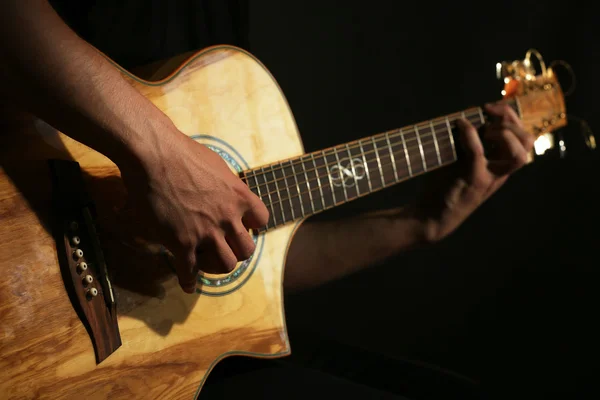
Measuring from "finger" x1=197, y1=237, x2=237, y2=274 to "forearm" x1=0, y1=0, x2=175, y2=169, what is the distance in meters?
0.17

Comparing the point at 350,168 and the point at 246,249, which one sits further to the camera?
the point at 350,168

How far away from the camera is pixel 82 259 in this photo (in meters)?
0.66

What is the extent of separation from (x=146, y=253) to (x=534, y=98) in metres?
1.04

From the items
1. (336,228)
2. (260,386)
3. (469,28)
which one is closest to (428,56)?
(469,28)

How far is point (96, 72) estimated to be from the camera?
629 mm

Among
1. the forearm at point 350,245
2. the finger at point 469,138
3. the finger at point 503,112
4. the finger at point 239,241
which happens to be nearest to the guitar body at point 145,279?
the finger at point 239,241

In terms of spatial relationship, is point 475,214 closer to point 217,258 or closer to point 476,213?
point 476,213

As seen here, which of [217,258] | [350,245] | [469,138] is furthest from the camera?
[350,245]

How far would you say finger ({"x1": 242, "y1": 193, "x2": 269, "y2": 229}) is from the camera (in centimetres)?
76

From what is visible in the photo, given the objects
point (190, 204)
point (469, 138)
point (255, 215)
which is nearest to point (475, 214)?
point (469, 138)

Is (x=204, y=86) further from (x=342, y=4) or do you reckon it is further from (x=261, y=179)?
(x=342, y=4)

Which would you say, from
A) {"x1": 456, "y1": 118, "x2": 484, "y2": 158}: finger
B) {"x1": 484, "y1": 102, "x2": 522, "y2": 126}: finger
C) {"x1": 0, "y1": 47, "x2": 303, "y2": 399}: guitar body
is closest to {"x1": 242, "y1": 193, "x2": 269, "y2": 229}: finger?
{"x1": 0, "y1": 47, "x2": 303, "y2": 399}: guitar body

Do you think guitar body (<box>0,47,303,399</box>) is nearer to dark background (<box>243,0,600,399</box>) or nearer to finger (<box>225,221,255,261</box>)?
finger (<box>225,221,255,261</box>)

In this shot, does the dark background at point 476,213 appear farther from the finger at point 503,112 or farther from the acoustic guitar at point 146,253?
the acoustic guitar at point 146,253
